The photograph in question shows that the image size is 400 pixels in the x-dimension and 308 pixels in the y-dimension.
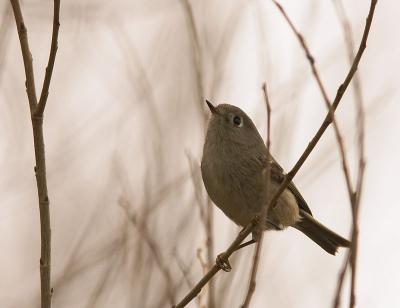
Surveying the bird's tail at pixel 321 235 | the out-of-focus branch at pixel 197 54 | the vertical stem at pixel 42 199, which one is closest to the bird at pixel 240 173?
the bird's tail at pixel 321 235

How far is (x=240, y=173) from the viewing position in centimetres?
390

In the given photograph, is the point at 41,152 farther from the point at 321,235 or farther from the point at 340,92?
the point at 321,235

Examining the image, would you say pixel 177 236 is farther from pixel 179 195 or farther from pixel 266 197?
pixel 266 197

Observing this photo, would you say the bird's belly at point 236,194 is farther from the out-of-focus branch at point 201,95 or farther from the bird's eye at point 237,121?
the out-of-focus branch at point 201,95

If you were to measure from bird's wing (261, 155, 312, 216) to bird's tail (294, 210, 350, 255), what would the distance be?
0.11 meters

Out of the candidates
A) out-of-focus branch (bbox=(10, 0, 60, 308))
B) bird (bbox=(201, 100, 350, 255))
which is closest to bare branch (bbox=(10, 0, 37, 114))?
out-of-focus branch (bbox=(10, 0, 60, 308))

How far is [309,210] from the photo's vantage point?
178 inches

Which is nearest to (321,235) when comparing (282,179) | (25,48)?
(282,179)

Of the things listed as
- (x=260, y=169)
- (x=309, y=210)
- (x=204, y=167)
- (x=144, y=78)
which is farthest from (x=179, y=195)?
(x=309, y=210)

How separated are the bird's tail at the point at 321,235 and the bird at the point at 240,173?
0.10 meters

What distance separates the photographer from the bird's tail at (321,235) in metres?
4.60

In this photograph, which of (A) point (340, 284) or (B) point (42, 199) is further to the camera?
(B) point (42, 199)

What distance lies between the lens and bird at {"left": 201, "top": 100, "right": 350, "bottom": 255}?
12.5ft

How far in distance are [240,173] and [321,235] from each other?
42.3 inches
